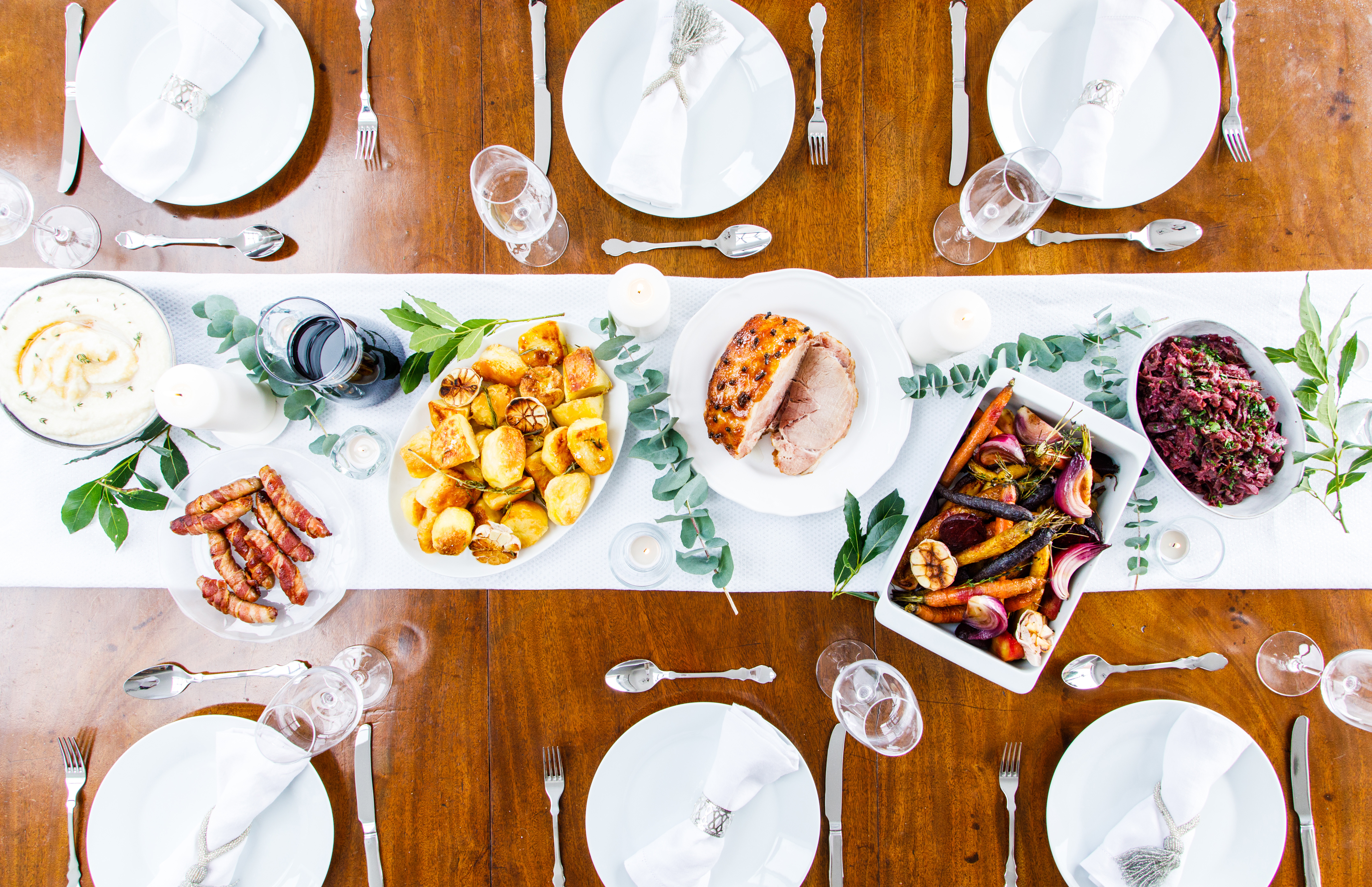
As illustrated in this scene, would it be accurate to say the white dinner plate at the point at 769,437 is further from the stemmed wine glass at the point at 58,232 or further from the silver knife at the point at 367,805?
the stemmed wine glass at the point at 58,232

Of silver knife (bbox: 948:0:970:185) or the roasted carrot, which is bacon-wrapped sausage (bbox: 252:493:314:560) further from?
silver knife (bbox: 948:0:970:185)

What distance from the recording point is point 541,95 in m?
1.60

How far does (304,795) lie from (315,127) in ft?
5.29

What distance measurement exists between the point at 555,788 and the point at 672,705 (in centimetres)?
34

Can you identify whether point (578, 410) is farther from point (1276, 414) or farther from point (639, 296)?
point (1276, 414)

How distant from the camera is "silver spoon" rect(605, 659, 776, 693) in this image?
5.11 ft

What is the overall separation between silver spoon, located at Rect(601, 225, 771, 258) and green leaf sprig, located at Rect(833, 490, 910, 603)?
24.6 inches

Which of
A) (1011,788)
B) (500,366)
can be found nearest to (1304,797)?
(1011,788)

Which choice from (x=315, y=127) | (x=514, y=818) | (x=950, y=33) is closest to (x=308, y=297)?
(x=315, y=127)

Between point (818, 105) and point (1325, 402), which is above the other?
point (818, 105)

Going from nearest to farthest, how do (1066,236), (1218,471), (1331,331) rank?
1. (1218,471)
2. (1331,331)
3. (1066,236)

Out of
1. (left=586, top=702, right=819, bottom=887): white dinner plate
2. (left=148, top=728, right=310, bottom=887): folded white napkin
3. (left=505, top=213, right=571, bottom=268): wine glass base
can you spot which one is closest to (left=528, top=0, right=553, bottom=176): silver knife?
(left=505, top=213, right=571, bottom=268): wine glass base

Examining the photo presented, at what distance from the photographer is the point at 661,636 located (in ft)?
5.22

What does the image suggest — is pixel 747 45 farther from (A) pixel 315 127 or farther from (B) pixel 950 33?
(A) pixel 315 127
